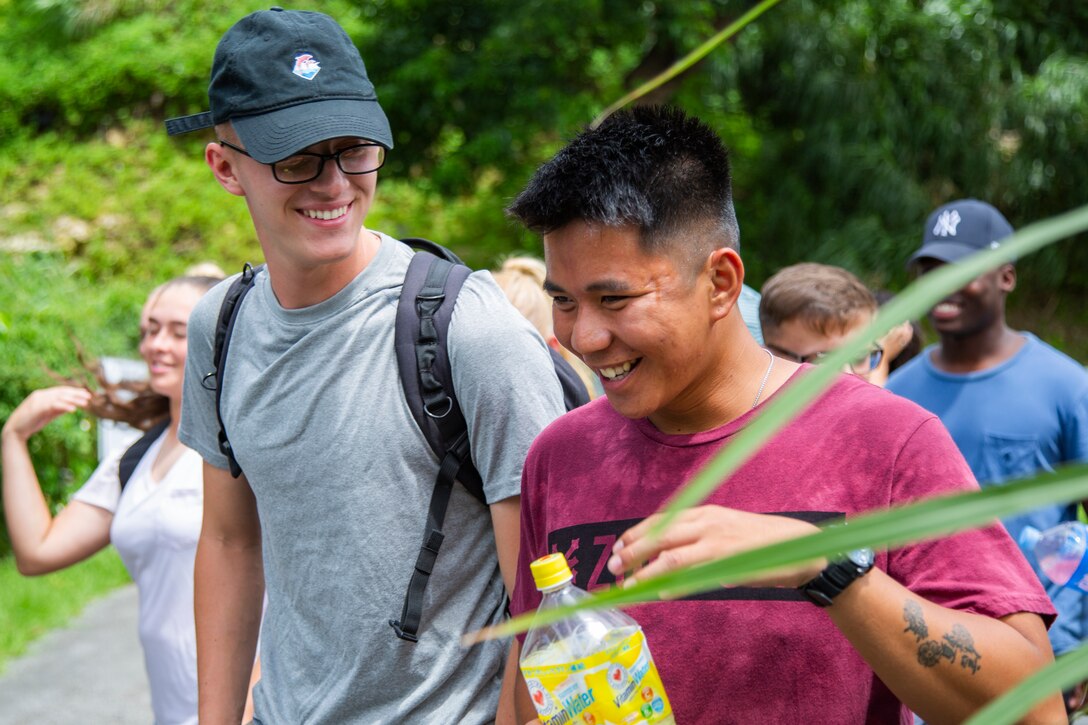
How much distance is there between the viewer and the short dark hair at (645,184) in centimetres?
178

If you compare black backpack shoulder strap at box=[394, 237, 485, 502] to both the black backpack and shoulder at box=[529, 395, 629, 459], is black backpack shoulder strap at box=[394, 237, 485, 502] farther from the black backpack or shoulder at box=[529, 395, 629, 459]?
shoulder at box=[529, 395, 629, 459]

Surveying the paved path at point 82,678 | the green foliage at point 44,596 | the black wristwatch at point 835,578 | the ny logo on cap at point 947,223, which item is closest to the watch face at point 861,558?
the black wristwatch at point 835,578

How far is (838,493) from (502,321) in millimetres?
760

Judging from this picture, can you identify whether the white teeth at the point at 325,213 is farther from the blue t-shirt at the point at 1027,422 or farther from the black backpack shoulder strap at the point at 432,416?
the blue t-shirt at the point at 1027,422

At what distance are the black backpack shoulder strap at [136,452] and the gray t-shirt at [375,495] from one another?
1.40m

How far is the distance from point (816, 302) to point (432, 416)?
1.63 metres

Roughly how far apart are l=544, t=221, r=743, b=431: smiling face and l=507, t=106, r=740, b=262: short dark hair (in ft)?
0.10

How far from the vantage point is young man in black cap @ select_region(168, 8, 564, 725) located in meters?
2.18

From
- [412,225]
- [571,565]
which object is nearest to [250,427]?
[571,565]

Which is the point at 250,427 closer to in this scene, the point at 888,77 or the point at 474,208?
the point at 888,77

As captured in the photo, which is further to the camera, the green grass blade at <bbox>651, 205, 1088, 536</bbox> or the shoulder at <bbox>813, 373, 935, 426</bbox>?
the shoulder at <bbox>813, 373, 935, 426</bbox>

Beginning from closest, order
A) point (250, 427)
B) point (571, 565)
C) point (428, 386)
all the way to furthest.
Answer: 1. point (571, 565)
2. point (428, 386)
3. point (250, 427)

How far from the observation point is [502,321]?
2.17 m

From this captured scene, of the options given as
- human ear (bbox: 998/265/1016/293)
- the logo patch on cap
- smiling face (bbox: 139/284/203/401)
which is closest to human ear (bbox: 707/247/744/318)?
the logo patch on cap
